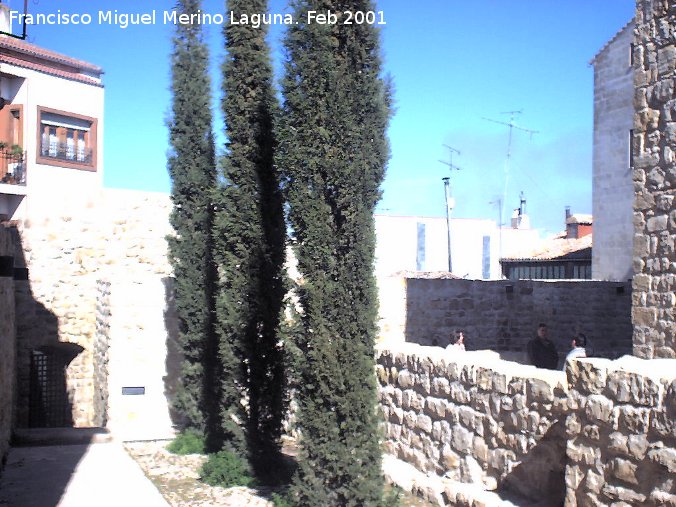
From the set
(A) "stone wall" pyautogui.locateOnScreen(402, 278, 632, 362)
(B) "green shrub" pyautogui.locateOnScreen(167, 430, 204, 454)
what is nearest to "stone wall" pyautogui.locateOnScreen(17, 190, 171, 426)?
(B) "green shrub" pyautogui.locateOnScreen(167, 430, 204, 454)

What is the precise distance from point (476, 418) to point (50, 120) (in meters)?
18.0

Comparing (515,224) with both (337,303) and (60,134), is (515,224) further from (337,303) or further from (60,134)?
(337,303)

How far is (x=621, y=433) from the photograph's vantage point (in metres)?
4.37

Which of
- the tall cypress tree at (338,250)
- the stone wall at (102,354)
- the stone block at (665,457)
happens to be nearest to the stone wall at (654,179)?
the tall cypress tree at (338,250)

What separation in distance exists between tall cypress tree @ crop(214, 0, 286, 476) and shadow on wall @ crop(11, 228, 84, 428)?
6095 mm

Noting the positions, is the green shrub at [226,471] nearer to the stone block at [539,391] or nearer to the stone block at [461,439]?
the stone block at [461,439]

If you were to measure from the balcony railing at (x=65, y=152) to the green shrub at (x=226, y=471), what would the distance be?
14542 millimetres

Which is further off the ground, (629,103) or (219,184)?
(629,103)

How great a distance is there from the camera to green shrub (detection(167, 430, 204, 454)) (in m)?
9.85

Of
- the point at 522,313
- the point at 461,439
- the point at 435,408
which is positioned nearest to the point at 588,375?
the point at 461,439

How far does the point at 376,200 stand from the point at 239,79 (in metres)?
3.43

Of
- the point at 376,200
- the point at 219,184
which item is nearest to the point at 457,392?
the point at 376,200

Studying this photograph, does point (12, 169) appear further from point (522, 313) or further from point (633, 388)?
point (633, 388)

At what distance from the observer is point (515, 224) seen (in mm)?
39781
